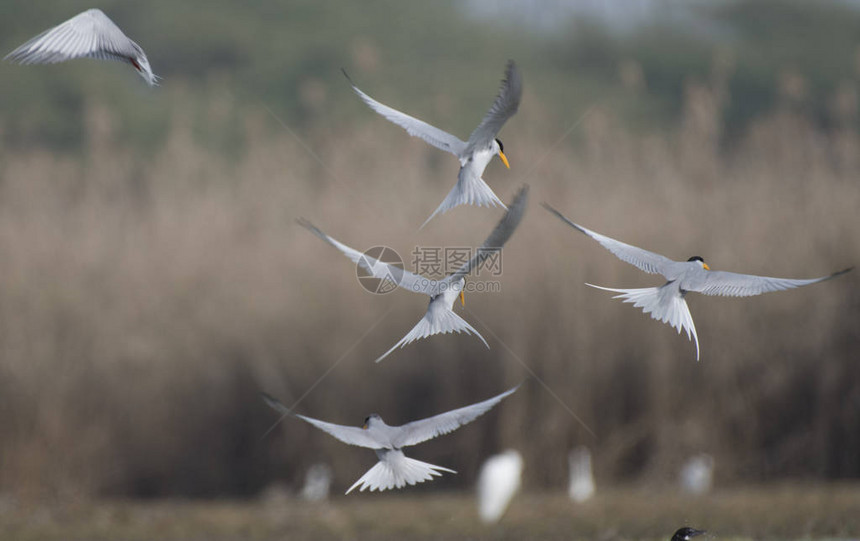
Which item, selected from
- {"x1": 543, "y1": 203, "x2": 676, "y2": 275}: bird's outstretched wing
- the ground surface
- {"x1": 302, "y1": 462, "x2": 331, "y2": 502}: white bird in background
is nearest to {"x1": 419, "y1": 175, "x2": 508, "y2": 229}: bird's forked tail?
{"x1": 543, "y1": 203, "x2": 676, "y2": 275}: bird's outstretched wing

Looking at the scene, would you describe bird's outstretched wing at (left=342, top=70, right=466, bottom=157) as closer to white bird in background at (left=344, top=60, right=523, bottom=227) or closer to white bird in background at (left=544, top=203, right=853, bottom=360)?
white bird in background at (left=344, top=60, right=523, bottom=227)

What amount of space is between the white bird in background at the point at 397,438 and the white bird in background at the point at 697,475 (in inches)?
204

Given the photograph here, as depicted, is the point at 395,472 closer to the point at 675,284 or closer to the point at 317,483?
the point at 675,284

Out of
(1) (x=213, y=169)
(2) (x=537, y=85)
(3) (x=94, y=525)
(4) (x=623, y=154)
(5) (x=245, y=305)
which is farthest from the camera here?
(2) (x=537, y=85)

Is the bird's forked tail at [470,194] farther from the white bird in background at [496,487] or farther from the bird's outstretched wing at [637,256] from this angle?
the white bird in background at [496,487]

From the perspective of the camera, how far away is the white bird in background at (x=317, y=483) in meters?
8.83

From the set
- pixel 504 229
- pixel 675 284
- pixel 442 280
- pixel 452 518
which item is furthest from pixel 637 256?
pixel 452 518

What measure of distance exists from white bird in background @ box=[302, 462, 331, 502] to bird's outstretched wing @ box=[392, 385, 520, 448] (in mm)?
5523

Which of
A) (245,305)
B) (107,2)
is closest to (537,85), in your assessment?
(107,2)

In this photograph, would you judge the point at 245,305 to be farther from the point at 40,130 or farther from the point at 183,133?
the point at 40,130

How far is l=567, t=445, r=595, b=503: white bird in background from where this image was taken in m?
8.21

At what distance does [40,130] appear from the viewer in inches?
996

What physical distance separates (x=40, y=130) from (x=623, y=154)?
701 inches

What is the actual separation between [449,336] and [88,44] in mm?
6485
